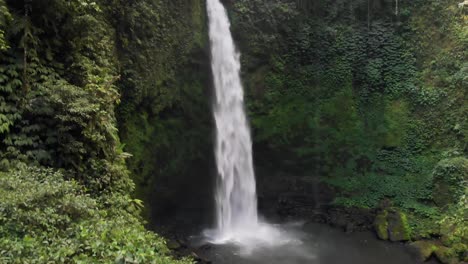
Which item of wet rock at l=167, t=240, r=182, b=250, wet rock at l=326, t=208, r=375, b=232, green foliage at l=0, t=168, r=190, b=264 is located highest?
green foliage at l=0, t=168, r=190, b=264

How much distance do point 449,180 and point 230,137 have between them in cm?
821

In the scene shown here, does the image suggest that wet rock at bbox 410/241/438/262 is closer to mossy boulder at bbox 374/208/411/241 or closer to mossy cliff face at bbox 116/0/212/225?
mossy boulder at bbox 374/208/411/241

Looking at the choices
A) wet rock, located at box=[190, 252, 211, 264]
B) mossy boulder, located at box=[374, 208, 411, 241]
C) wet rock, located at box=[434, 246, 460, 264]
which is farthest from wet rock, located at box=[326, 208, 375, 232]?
wet rock, located at box=[190, 252, 211, 264]

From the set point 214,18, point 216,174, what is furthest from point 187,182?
point 214,18

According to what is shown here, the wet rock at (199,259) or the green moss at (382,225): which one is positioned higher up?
the green moss at (382,225)

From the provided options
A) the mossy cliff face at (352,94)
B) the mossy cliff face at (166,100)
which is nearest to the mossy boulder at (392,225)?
the mossy cliff face at (352,94)

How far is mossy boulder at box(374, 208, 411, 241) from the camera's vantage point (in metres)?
14.0

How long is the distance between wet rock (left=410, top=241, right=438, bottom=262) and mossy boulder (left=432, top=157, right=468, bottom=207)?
1.89m

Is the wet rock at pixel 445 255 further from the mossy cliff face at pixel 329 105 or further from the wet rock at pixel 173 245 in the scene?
the wet rock at pixel 173 245

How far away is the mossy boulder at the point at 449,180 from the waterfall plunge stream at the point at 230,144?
19.7 ft

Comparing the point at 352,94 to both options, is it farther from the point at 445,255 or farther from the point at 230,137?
the point at 445,255

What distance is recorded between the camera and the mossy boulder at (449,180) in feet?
45.2

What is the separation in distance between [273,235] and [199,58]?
7224mm

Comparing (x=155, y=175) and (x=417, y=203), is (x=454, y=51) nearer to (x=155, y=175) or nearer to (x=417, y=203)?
(x=417, y=203)
